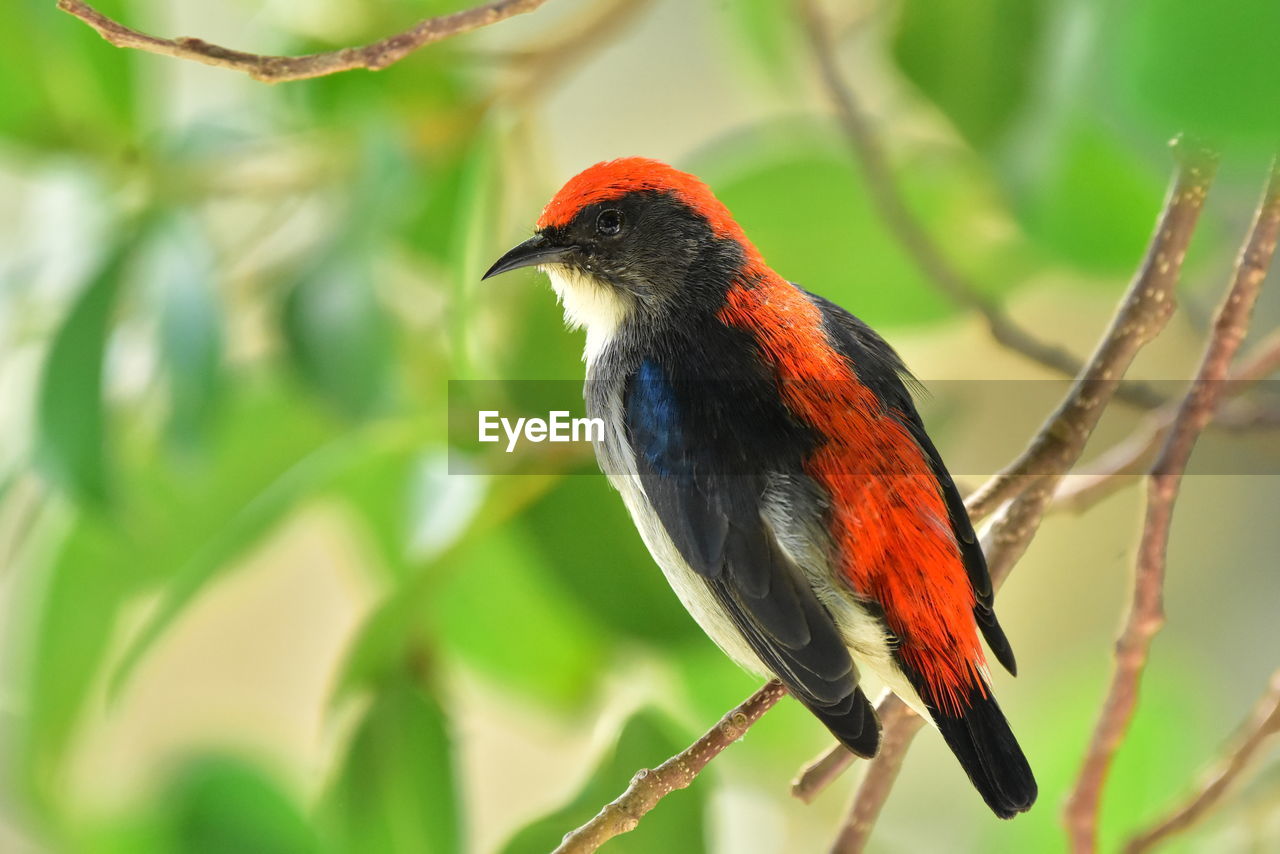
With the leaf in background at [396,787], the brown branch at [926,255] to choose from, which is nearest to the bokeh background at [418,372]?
the leaf in background at [396,787]

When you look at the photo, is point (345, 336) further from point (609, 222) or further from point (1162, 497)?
point (1162, 497)

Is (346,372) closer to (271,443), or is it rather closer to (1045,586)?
(271,443)

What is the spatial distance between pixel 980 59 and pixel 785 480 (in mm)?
614

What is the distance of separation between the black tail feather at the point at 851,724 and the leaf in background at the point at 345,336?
2.10 feet

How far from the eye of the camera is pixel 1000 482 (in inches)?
25.2

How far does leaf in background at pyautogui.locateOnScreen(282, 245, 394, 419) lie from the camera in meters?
1.09

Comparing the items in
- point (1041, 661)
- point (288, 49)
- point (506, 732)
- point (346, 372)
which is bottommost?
point (506, 732)

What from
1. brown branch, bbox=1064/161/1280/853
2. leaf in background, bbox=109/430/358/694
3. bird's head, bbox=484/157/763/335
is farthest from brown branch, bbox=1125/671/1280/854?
leaf in background, bbox=109/430/358/694

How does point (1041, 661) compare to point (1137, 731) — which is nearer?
point (1137, 731)

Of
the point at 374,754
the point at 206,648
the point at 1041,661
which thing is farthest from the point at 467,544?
the point at 206,648

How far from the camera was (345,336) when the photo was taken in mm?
1093

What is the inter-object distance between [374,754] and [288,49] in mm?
658

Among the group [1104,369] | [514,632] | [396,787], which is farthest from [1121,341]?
[514,632]

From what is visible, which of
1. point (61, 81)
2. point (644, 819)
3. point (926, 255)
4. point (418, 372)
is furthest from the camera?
point (418, 372)
